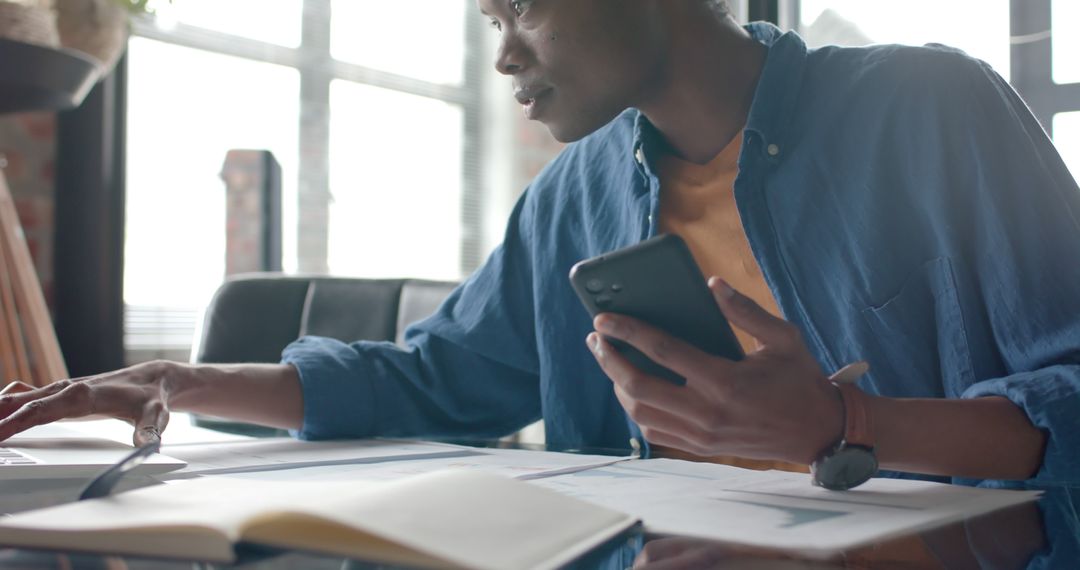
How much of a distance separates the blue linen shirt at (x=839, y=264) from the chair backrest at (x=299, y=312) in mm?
246

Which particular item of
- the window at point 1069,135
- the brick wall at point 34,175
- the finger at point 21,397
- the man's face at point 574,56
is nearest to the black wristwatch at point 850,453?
the man's face at point 574,56

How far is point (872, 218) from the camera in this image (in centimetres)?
88


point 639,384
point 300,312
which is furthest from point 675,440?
point 300,312

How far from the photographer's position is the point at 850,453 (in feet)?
1.97

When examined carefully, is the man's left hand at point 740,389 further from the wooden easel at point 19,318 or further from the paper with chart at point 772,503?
the wooden easel at point 19,318

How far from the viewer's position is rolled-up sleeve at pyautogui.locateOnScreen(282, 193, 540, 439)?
1.00 meters

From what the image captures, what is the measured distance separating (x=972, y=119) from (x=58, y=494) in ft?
2.57

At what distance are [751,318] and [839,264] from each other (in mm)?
362

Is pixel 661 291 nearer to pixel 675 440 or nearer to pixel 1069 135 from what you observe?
pixel 675 440

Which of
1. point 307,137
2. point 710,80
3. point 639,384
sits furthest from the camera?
point 307,137

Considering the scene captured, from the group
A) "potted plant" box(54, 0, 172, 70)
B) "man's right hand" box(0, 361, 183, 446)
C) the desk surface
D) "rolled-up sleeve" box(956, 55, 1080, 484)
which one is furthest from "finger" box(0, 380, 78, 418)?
"potted plant" box(54, 0, 172, 70)

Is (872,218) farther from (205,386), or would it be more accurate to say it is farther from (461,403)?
(205,386)

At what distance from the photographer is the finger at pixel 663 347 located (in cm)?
58

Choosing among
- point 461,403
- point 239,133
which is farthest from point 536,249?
point 239,133
